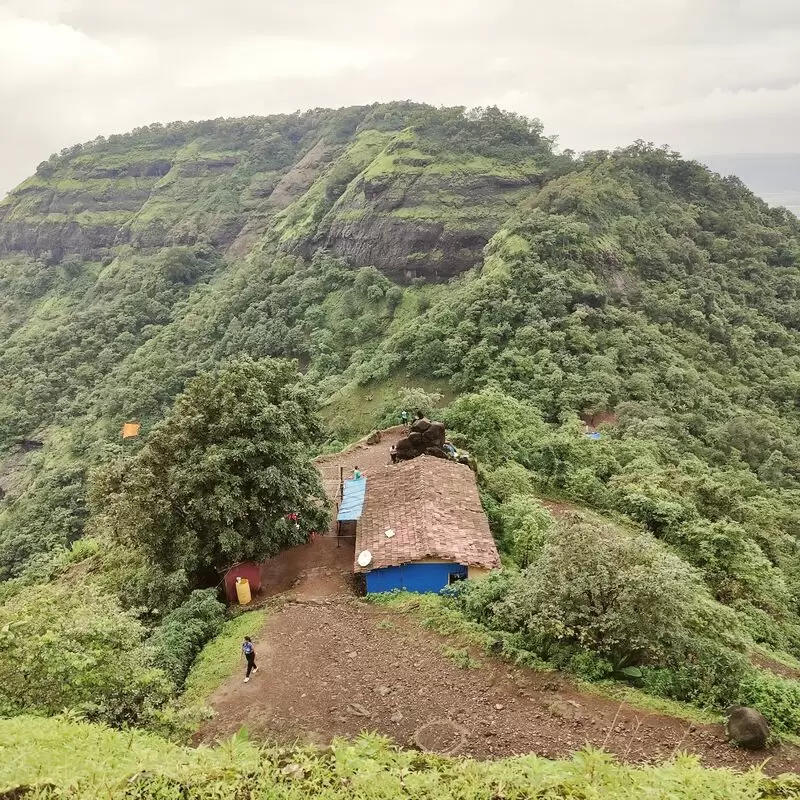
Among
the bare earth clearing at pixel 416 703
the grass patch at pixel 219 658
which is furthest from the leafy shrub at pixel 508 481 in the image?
the grass patch at pixel 219 658

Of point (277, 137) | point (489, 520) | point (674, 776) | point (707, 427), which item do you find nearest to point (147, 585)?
point (489, 520)

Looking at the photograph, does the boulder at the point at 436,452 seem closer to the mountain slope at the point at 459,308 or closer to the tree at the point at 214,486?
the tree at the point at 214,486

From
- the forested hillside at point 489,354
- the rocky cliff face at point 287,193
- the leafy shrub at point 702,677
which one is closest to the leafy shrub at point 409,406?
the forested hillside at point 489,354

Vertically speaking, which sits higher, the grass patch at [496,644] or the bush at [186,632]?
the grass patch at [496,644]

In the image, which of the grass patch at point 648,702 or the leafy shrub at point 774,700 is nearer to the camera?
the leafy shrub at point 774,700

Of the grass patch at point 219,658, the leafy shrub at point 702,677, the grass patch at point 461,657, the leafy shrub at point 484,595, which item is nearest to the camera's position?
the leafy shrub at point 702,677

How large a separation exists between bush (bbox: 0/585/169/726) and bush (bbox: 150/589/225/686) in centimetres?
361

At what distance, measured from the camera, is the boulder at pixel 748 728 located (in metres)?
8.37

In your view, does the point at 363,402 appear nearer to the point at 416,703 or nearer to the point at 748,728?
the point at 416,703

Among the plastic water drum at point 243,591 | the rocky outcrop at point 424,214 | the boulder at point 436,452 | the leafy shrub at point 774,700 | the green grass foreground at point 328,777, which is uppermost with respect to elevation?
the rocky outcrop at point 424,214

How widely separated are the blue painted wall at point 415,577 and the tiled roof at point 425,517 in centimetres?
26

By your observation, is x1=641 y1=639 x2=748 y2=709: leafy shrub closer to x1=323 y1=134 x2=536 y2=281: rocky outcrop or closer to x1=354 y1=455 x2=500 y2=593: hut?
x1=354 y1=455 x2=500 y2=593: hut

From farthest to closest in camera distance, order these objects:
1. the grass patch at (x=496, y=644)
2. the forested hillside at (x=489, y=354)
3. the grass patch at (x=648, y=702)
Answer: the forested hillside at (x=489, y=354) → the grass patch at (x=496, y=644) → the grass patch at (x=648, y=702)

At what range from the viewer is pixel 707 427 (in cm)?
3011
